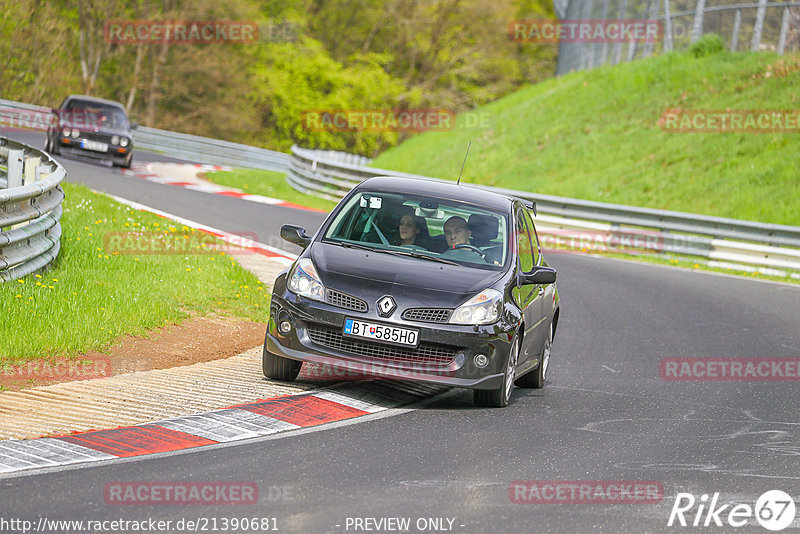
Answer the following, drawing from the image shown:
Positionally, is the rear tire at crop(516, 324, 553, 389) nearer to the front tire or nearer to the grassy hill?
the front tire

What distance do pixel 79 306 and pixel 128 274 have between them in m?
2.04

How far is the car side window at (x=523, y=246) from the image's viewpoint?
9.11 metres

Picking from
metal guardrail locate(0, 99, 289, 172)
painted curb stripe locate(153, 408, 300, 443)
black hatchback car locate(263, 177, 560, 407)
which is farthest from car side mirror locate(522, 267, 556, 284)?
metal guardrail locate(0, 99, 289, 172)

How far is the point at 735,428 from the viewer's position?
8.29 m

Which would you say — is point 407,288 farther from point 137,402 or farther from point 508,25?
point 508,25

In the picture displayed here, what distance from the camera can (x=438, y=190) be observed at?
30.5 ft

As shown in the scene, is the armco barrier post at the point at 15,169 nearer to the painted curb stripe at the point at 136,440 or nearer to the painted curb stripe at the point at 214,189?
the painted curb stripe at the point at 136,440

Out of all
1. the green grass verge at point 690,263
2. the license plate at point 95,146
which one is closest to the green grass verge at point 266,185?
the license plate at point 95,146

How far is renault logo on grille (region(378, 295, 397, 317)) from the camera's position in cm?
780

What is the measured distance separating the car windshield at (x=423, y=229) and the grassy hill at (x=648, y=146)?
17232 millimetres

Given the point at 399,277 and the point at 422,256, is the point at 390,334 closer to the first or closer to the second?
the point at 399,277

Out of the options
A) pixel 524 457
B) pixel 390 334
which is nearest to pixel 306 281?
pixel 390 334

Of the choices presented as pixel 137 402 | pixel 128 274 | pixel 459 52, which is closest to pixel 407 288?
pixel 137 402

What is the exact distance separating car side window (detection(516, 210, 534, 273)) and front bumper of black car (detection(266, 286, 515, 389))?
116cm
